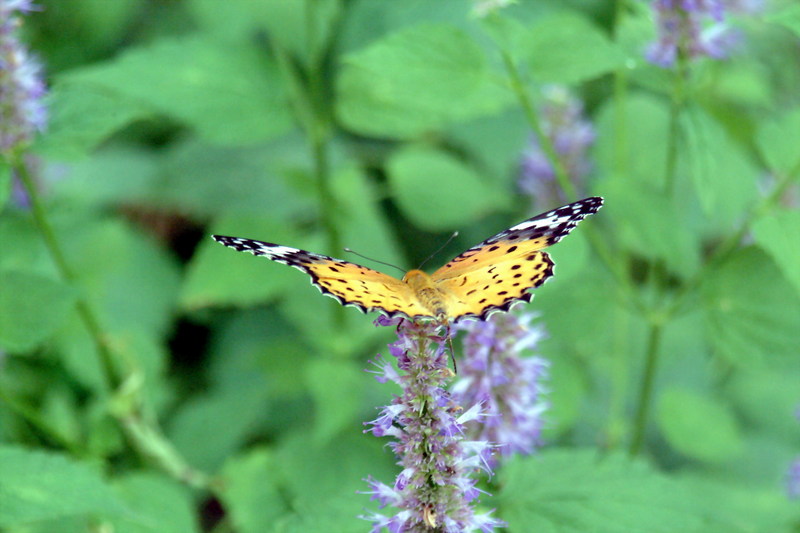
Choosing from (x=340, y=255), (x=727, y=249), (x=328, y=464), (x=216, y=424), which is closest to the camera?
(x=727, y=249)

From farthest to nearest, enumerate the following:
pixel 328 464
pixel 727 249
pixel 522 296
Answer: pixel 328 464 → pixel 727 249 → pixel 522 296

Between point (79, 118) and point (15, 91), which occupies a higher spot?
point (15, 91)

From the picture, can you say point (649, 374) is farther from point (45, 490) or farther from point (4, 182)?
point (4, 182)

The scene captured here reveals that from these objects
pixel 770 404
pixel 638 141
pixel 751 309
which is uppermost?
pixel 638 141

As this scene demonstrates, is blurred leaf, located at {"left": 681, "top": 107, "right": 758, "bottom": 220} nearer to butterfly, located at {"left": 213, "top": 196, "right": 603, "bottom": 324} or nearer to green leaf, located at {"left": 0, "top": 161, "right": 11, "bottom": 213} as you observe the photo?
butterfly, located at {"left": 213, "top": 196, "right": 603, "bottom": 324}

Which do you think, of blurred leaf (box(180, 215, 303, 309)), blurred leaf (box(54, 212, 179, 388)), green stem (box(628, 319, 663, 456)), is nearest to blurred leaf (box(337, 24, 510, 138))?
blurred leaf (box(180, 215, 303, 309))

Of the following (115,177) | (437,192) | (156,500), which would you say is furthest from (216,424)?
(115,177)

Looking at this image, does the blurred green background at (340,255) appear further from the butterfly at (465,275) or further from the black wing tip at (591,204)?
the black wing tip at (591,204)
